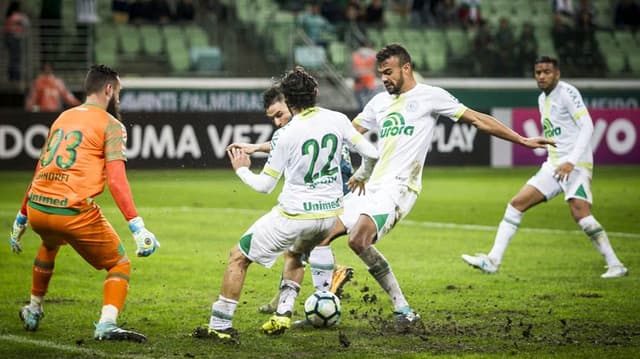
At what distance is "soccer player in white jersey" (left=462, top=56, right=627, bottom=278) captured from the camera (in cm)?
1166

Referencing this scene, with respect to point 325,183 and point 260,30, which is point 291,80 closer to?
point 325,183

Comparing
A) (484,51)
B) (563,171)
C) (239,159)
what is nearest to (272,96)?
(239,159)

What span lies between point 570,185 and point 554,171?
35 centimetres

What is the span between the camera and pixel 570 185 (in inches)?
465

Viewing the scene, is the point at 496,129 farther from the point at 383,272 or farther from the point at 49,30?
the point at 49,30

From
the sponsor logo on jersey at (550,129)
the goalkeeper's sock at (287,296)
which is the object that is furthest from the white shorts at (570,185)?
the goalkeeper's sock at (287,296)

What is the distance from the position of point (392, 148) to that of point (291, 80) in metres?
1.22

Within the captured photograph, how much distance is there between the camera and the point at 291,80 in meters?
8.04

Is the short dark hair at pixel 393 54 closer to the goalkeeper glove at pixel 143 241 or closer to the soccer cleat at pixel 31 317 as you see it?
the goalkeeper glove at pixel 143 241

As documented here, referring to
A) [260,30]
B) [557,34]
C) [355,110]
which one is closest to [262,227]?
[355,110]

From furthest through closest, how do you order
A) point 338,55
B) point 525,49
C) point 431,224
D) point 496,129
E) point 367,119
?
point 525,49 < point 338,55 < point 431,224 < point 367,119 < point 496,129

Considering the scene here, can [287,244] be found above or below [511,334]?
above

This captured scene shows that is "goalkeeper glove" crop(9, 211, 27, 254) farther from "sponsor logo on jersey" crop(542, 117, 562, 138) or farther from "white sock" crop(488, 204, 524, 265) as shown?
"sponsor logo on jersey" crop(542, 117, 562, 138)

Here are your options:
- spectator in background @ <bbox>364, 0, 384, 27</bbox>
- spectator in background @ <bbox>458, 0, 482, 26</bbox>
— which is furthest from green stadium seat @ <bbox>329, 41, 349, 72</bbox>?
spectator in background @ <bbox>458, 0, 482, 26</bbox>
